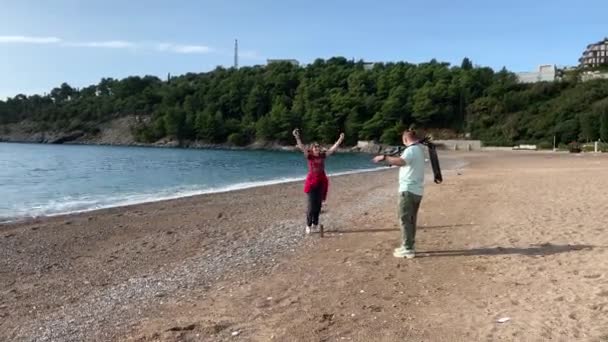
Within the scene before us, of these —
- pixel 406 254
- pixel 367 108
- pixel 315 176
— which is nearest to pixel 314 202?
pixel 315 176

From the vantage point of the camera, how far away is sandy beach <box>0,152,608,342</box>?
5801 millimetres

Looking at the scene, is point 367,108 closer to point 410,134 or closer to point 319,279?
point 410,134

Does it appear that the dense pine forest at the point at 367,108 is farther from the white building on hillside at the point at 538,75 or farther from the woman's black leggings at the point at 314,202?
the woman's black leggings at the point at 314,202

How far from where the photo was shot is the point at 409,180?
8.55 meters

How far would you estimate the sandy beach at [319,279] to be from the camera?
580cm

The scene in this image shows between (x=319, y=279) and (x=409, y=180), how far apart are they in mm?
2171

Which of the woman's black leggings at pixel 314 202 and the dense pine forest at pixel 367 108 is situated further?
the dense pine forest at pixel 367 108

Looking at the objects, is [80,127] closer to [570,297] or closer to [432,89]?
[432,89]

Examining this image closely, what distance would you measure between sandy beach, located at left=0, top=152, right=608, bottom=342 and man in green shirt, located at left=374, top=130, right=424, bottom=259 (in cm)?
63

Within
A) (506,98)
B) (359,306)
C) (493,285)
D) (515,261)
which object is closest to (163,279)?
(359,306)

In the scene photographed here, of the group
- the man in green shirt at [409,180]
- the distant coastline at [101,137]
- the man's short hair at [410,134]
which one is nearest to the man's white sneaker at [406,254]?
the man in green shirt at [409,180]

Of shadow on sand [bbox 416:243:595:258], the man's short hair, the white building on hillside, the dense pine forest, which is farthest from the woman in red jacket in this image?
the white building on hillside

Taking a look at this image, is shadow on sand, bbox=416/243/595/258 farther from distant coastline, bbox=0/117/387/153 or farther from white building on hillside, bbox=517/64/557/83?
white building on hillside, bbox=517/64/557/83

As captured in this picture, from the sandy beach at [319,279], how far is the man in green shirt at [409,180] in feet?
2.07
